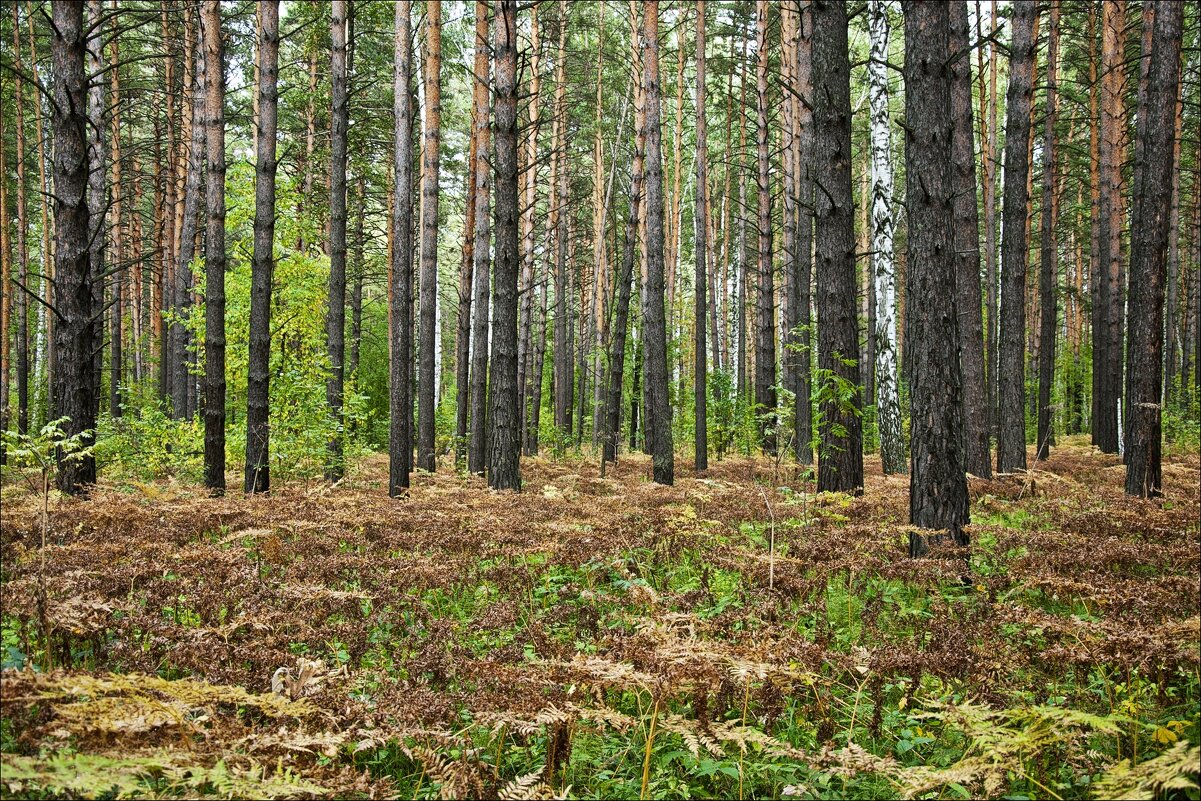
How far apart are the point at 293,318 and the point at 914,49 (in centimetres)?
1237

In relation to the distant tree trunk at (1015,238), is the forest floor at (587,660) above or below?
below

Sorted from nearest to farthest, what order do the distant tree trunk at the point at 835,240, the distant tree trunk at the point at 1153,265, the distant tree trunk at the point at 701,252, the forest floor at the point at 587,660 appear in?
the forest floor at the point at 587,660 < the distant tree trunk at the point at 1153,265 < the distant tree trunk at the point at 835,240 < the distant tree trunk at the point at 701,252

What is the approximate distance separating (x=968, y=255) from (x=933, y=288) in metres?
6.41

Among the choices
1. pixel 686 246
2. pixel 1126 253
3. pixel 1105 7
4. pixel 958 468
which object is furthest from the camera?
pixel 686 246

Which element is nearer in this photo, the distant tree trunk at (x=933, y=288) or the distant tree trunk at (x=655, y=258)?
the distant tree trunk at (x=933, y=288)

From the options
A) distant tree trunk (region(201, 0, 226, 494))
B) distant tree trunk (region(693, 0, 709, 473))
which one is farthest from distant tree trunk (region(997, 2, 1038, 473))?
distant tree trunk (region(201, 0, 226, 494))

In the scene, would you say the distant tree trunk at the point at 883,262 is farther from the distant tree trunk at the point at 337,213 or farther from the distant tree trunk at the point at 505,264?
the distant tree trunk at the point at 337,213

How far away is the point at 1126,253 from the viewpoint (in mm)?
28906

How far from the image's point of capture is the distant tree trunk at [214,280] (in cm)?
970

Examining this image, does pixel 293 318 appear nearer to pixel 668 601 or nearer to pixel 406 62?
pixel 406 62

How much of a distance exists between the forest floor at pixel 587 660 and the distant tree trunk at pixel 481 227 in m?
7.57

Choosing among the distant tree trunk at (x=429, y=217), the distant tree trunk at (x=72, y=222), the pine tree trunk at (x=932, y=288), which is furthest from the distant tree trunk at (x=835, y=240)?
the distant tree trunk at (x=72, y=222)

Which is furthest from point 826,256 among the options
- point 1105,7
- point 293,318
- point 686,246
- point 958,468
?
point 686,246

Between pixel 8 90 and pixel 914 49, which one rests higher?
pixel 8 90
